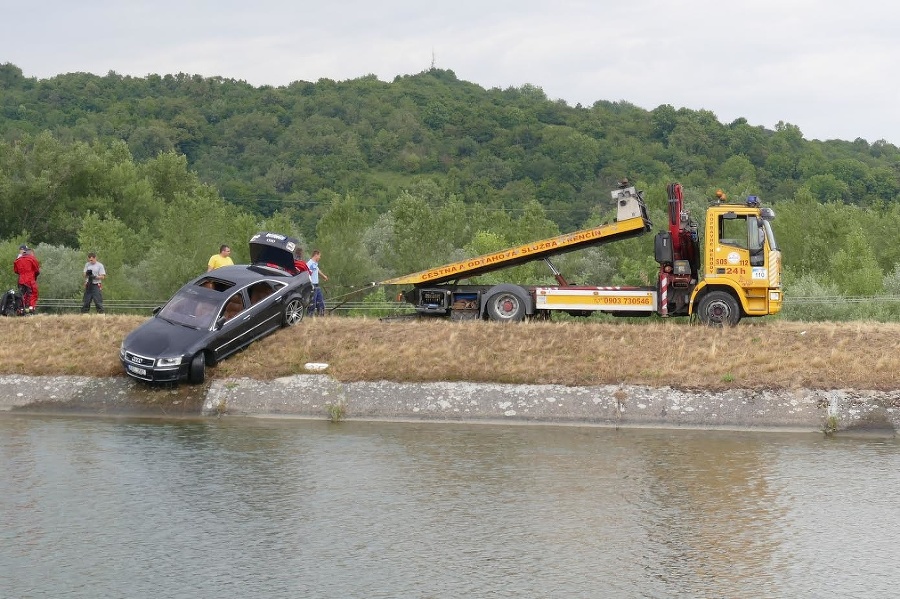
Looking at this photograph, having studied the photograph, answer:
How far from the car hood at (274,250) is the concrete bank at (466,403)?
416 centimetres

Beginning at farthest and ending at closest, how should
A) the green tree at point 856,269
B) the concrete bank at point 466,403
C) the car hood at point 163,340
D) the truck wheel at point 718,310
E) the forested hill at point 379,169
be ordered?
the forested hill at point 379,169 < the green tree at point 856,269 < the truck wheel at point 718,310 < the car hood at point 163,340 < the concrete bank at point 466,403

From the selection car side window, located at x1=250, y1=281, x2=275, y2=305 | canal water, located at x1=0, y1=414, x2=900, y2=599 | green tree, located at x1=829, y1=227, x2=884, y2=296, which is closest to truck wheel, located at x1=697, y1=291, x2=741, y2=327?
canal water, located at x1=0, y1=414, x2=900, y2=599

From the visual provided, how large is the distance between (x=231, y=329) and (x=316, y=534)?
10.7 m

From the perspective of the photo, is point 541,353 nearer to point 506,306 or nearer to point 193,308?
point 506,306

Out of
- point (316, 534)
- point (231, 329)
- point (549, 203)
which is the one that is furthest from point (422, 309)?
point (549, 203)

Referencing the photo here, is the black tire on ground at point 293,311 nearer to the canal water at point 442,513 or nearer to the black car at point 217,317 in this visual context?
the black car at point 217,317

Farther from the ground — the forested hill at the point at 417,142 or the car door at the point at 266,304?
the forested hill at the point at 417,142

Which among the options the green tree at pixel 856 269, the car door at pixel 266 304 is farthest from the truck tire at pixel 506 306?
the green tree at pixel 856 269

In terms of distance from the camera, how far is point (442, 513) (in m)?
15.9

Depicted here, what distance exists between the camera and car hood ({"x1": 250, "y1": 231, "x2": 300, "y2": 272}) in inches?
1089

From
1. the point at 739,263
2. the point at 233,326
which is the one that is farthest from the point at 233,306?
the point at 739,263

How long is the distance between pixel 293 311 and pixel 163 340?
3.63 metres

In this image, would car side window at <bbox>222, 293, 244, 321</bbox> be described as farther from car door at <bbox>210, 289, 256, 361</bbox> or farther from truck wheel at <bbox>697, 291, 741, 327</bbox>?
truck wheel at <bbox>697, 291, 741, 327</bbox>

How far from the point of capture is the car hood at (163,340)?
944 inches
